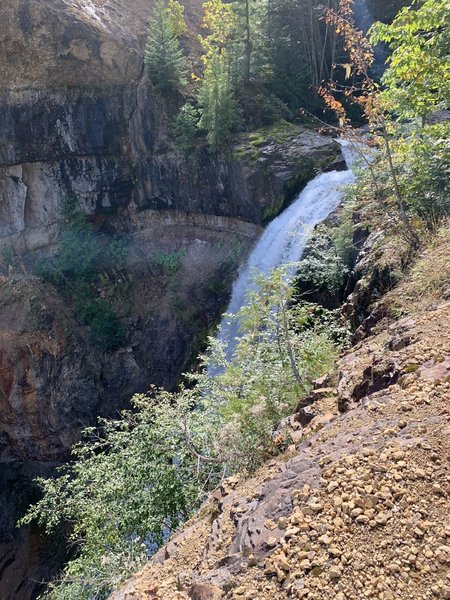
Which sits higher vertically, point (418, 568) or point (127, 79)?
point (127, 79)

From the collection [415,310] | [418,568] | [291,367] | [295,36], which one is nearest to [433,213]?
[415,310]

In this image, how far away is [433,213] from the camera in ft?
21.3

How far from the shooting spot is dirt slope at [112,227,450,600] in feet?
7.49

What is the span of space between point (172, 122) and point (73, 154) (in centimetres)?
428

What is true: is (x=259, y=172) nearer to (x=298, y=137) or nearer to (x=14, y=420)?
(x=298, y=137)

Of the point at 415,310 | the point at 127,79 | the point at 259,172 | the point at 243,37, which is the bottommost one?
the point at 415,310

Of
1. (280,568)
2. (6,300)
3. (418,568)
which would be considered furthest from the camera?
(6,300)

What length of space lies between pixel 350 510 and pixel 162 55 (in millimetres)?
17939

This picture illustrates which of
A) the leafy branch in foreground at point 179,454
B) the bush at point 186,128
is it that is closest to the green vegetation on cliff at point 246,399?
the leafy branch in foreground at point 179,454

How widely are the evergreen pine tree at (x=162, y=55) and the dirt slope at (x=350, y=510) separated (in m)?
15.8

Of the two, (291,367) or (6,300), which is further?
(6,300)

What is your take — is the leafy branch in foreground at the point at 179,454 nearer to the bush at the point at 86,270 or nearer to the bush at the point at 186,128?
the bush at the point at 86,270

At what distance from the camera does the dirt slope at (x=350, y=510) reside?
2.28m

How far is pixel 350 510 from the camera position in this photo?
2580 mm
